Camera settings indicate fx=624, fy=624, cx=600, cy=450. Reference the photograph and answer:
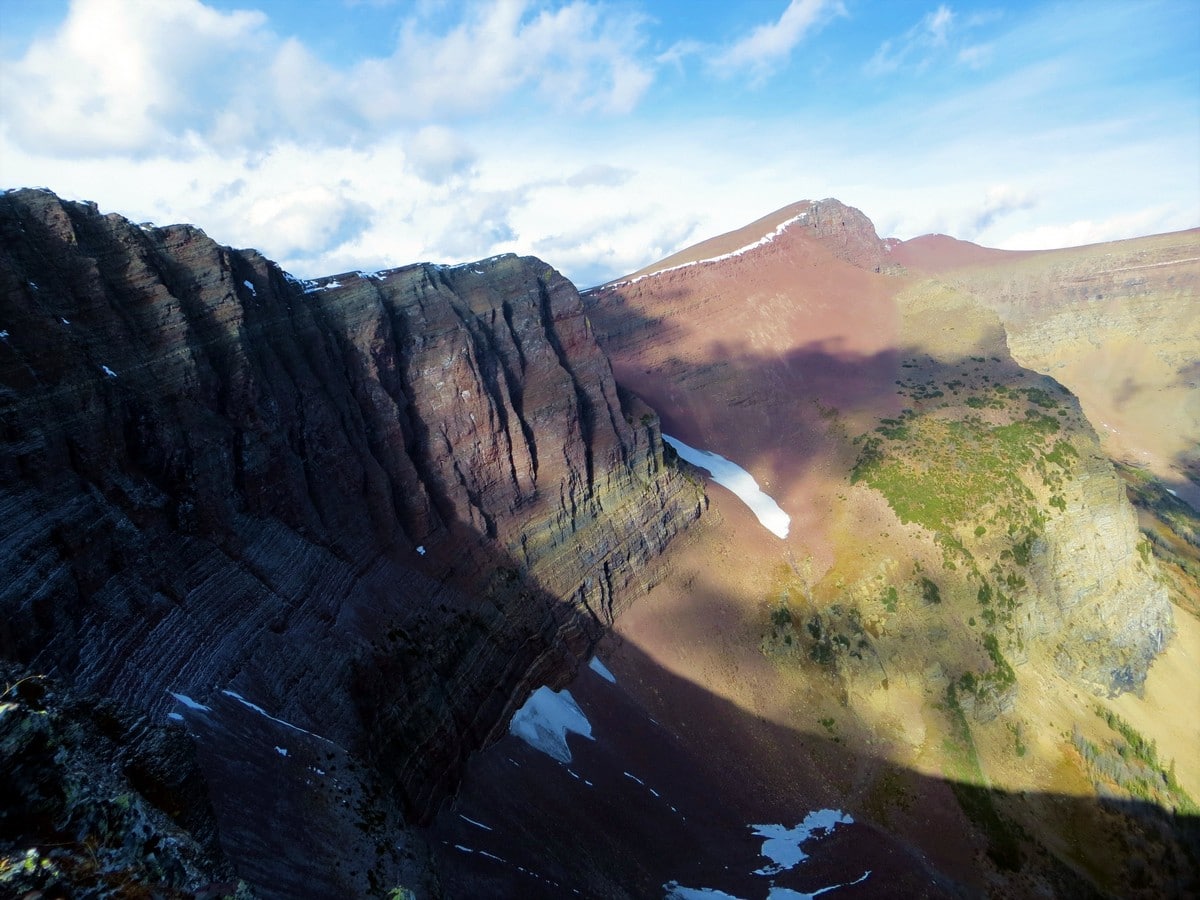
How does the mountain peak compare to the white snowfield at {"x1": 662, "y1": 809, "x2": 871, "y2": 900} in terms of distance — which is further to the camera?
the mountain peak

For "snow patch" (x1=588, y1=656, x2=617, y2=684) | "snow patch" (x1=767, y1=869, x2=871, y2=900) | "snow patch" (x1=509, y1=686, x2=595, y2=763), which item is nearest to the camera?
"snow patch" (x1=767, y1=869, x2=871, y2=900)

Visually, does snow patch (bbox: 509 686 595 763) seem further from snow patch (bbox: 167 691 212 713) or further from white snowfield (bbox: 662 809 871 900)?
snow patch (bbox: 167 691 212 713)

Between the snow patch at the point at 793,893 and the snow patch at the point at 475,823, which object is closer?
the snow patch at the point at 475,823

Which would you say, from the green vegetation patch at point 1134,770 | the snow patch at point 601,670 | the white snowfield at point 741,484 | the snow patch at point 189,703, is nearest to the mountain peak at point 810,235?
the white snowfield at point 741,484

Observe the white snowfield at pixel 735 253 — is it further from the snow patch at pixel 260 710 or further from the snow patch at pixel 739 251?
the snow patch at pixel 260 710

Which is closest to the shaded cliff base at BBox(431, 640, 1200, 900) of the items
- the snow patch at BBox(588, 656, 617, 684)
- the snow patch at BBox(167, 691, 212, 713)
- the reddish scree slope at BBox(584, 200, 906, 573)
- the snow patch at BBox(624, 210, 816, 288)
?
the snow patch at BBox(588, 656, 617, 684)

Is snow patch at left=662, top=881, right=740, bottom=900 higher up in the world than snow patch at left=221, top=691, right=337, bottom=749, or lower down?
lower down
